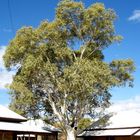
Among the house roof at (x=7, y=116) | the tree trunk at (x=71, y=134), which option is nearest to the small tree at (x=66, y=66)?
the tree trunk at (x=71, y=134)

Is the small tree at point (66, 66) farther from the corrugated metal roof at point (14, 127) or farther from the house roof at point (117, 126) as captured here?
the corrugated metal roof at point (14, 127)

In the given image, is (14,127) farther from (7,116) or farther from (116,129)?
(116,129)

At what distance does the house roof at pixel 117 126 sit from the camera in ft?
106

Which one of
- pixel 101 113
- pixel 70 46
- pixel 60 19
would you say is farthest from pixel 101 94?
pixel 60 19

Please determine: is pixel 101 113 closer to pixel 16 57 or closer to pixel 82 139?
pixel 82 139

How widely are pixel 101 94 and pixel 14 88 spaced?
813 centimetres

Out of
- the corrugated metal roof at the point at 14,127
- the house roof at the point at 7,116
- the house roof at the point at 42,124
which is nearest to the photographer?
the corrugated metal roof at the point at 14,127

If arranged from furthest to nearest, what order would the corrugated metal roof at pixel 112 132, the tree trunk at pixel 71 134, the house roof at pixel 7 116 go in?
1. the tree trunk at pixel 71 134
2. the corrugated metal roof at pixel 112 132
3. the house roof at pixel 7 116

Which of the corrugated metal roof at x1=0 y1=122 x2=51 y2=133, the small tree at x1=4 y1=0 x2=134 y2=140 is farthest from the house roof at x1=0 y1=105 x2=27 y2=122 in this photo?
the small tree at x1=4 y1=0 x2=134 y2=140

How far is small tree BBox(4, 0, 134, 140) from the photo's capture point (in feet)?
112

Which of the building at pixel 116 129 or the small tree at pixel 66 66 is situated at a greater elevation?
the small tree at pixel 66 66

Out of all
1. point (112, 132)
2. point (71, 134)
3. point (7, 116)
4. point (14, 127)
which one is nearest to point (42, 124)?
point (71, 134)

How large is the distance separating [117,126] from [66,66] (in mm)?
7361

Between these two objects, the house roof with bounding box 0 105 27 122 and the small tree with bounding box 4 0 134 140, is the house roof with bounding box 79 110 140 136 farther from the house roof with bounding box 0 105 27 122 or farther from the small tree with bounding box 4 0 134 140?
the house roof with bounding box 0 105 27 122
